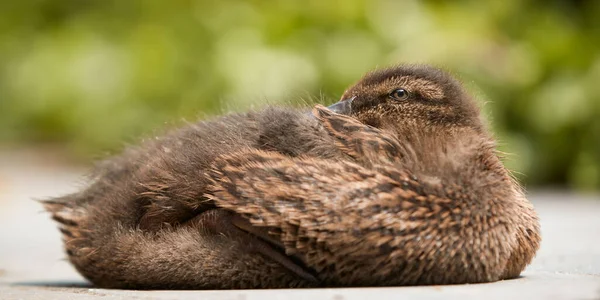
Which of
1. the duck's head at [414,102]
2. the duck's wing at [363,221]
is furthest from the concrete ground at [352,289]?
the duck's head at [414,102]

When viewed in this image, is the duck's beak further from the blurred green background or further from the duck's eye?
the blurred green background

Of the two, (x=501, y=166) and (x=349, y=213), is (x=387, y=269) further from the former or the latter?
(x=501, y=166)

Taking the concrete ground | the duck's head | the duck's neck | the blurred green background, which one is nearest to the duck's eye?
the duck's head

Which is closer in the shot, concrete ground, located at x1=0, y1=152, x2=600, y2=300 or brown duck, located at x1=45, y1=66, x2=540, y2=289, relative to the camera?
concrete ground, located at x1=0, y1=152, x2=600, y2=300

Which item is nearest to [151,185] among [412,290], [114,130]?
[412,290]

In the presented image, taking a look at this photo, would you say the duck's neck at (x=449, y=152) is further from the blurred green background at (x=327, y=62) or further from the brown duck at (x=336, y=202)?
the blurred green background at (x=327, y=62)

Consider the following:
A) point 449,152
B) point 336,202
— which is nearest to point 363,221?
point 336,202
